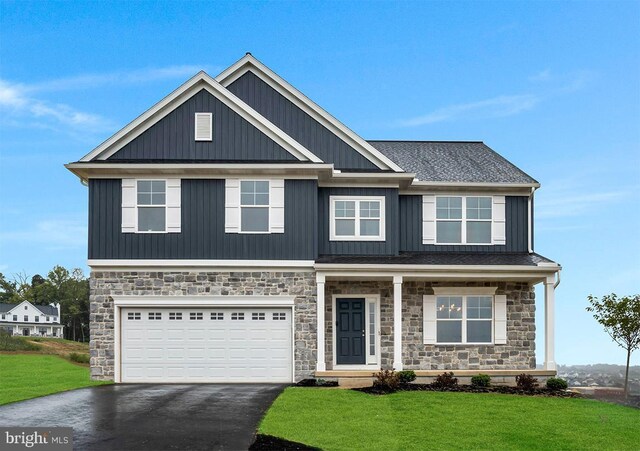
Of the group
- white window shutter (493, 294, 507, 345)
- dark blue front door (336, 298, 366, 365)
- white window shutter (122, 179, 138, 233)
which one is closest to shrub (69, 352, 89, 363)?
white window shutter (122, 179, 138, 233)

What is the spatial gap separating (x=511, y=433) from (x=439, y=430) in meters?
1.45

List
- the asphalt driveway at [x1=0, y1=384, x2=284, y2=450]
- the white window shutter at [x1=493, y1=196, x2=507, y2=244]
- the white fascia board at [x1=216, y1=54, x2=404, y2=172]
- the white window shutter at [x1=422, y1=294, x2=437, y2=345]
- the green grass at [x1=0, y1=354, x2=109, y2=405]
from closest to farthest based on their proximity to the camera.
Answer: the asphalt driveway at [x1=0, y1=384, x2=284, y2=450] < the green grass at [x1=0, y1=354, x2=109, y2=405] < the white window shutter at [x1=422, y1=294, x2=437, y2=345] < the white fascia board at [x1=216, y1=54, x2=404, y2=172] < the white window shutter at [x1=493, y1=196, x2=507, y2=244]

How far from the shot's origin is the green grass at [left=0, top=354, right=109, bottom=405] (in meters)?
19.1

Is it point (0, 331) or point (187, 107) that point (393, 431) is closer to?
point (187, 107)

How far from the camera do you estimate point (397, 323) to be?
2023cm

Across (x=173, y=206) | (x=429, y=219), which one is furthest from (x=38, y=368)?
(x=429, y=219)

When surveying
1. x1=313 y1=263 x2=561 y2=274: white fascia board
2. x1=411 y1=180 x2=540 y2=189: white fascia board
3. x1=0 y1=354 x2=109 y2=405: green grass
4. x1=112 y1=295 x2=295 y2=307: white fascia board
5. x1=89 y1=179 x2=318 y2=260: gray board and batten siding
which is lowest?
x1=0 y1=354 x2=109 y2=405: green grass

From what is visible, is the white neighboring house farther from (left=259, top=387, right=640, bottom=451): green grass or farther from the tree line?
(left=259, top=387, right=640, bottom=451): green grass

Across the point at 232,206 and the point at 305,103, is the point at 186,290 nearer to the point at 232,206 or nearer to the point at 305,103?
the point at 232,206

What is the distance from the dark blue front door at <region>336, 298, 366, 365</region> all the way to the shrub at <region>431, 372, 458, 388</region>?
9.57ft

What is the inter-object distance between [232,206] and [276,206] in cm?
130

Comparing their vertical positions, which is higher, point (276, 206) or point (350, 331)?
point (276, 206)

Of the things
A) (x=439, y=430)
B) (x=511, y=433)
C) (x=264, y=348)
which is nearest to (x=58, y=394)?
(x=264, y=348)

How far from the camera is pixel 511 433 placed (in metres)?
13.7
